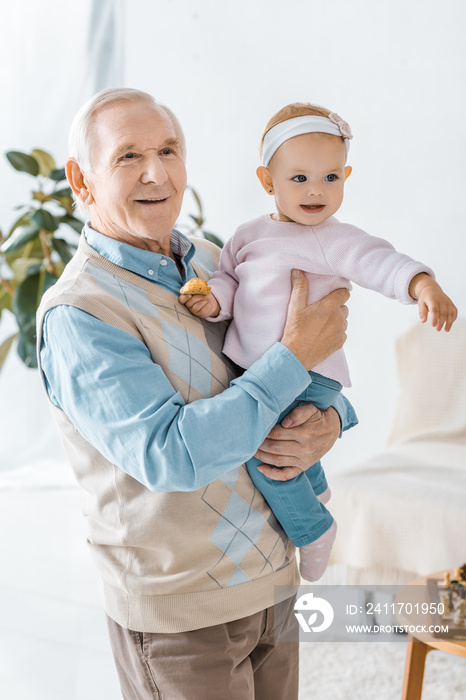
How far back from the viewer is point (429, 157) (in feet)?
11.0

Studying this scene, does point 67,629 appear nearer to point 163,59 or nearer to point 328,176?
point 328,176

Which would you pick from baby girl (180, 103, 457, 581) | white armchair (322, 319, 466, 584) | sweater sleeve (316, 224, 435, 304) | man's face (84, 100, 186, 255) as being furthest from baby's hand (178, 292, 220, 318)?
white armchair (322, 319, 466, 584)

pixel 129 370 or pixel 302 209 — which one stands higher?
pixel 302 209

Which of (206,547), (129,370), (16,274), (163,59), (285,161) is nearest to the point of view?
(129,370)

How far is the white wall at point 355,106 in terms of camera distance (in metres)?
3.32

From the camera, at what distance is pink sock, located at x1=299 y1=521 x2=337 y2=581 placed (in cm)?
137

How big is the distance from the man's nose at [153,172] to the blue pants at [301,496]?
41 centimetres

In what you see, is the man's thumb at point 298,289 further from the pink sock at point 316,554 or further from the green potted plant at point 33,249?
the green potted plant at point 33,249

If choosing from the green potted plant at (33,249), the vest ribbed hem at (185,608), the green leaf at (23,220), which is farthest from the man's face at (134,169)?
the green leaf at (23,220)

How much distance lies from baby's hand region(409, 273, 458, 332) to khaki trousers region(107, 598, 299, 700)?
0.55 metres

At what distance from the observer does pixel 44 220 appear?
233 centimetres

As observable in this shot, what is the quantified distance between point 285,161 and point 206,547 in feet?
2.14

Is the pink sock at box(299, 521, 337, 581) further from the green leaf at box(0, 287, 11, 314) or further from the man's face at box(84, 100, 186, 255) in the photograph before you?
the green leaf at box(0, 287, 11, 314)

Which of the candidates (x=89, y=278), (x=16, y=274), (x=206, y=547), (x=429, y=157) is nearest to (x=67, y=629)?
(x=16, y=274)
